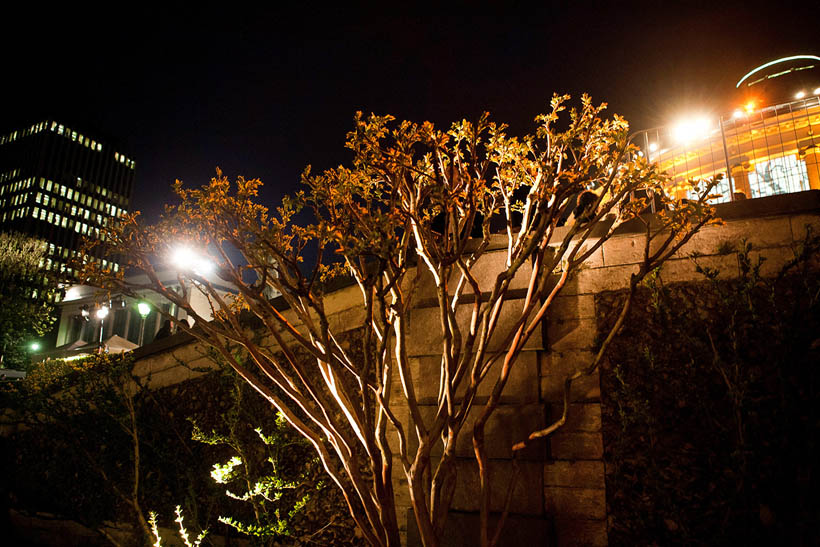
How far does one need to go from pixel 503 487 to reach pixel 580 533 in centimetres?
65

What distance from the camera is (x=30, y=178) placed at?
6950 cm

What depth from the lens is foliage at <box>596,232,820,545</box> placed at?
3.22m

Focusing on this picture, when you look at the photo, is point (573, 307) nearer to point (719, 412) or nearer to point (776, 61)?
point (719, 412)

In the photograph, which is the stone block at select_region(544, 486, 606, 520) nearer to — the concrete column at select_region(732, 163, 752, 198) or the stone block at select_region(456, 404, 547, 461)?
the stone block at select_region(456, 404, 547, 461)

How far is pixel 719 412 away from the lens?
11.6 ft

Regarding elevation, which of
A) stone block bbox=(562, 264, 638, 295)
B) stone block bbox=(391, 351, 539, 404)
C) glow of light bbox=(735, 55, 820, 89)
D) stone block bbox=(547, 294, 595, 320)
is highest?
glow of light bbox=(735, 55, 820, 89)

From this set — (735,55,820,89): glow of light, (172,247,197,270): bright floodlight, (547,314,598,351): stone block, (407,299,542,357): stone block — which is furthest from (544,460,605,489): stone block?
(735,55,820,89): glow of light

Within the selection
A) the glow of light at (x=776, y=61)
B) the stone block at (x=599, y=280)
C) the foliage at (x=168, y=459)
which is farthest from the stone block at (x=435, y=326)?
the glow of light at (x=776, y=61)

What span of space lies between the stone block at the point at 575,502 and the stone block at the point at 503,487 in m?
0.08

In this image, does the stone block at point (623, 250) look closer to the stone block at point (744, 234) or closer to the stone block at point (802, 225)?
the stone block at point (744, 234)

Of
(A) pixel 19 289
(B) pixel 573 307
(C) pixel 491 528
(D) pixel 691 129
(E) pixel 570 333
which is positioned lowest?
(C) pixel 491 528

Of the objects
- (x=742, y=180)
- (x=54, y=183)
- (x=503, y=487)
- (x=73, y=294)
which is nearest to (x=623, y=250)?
(x=503, y=487)

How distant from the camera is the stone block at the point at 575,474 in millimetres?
3721

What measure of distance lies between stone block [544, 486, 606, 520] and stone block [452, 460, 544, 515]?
8 cm
